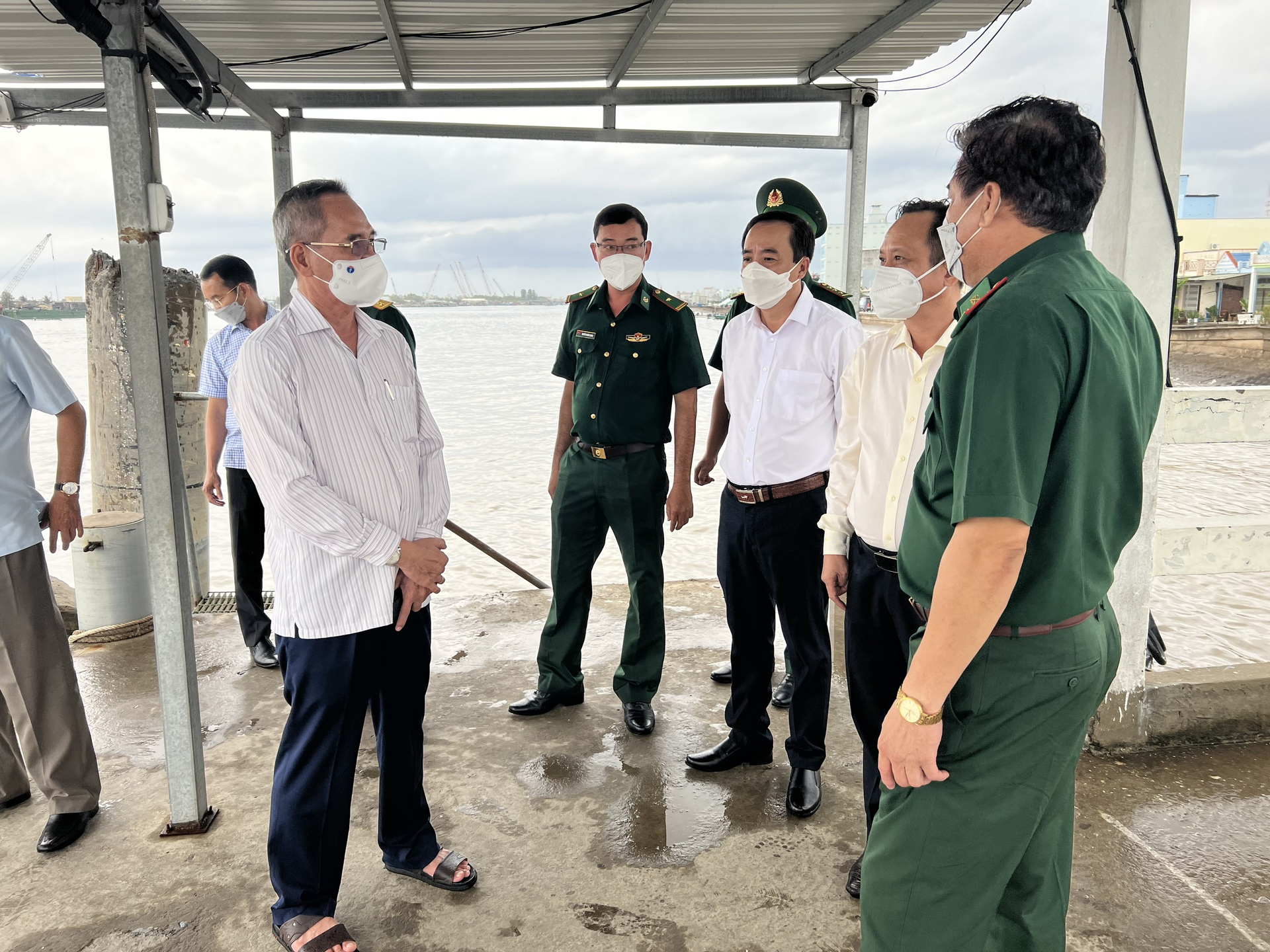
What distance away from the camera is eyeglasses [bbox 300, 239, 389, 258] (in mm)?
2090

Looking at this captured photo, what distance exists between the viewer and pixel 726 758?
2924 millimetres

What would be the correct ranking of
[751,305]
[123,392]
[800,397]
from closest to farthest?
[800,397], [751,305], [123,392]

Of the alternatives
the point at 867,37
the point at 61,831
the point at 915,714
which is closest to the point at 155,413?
the point at 61,831

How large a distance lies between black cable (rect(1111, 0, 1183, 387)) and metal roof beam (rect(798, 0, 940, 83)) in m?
0.84

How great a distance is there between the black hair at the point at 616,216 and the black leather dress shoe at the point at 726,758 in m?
1.95

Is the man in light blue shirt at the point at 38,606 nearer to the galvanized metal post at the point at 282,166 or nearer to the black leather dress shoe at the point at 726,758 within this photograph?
the galvanized metal post at the point at 282,166

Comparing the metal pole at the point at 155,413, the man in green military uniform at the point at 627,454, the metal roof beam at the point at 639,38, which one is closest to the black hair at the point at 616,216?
the man in green military uniform at the point at 627,454

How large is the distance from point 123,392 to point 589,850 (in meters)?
3.83

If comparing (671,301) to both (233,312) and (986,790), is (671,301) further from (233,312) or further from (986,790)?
(986,790)

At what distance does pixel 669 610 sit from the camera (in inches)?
183

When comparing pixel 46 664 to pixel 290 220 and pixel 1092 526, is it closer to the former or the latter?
pixel 290 220

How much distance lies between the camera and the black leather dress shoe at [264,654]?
3852 mm

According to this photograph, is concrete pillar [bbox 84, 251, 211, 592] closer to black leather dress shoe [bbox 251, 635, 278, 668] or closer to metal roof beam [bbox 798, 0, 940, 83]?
black leather dress shoe [bbox 251, 635, 278, 668]

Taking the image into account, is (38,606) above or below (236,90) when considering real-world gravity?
below
